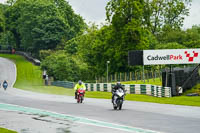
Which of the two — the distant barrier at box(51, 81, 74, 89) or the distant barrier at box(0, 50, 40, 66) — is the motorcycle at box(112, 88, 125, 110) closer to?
the distant barrier at box(51, 81, 74, 89)

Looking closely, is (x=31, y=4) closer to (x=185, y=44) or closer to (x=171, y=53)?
(x=185, y=44)

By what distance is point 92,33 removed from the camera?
321ft

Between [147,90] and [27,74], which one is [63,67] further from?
[147,90]

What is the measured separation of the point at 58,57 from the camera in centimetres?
7812

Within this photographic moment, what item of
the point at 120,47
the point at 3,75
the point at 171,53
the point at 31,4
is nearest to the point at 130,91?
the point at 171,53

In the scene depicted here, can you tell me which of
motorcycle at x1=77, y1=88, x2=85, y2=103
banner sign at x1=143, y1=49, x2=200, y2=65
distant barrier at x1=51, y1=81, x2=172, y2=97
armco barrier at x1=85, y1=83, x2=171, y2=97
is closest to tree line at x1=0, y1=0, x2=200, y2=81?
distant barrier at x1=51, y1=81, x2=172, y2=97

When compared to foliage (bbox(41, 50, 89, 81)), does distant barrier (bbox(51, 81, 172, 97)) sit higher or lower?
lower

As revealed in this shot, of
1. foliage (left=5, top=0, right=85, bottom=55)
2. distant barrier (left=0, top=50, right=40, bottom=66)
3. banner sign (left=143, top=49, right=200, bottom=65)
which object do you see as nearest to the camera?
banner sign (left=143, top=49, right=200, bottom=65)

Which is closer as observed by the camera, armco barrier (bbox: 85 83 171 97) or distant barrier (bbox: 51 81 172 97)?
armco barrier (bbox: 85 83 171 97)

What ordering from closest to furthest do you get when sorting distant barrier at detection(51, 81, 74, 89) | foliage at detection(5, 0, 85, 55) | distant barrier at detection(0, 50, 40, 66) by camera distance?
distant barrier at detection(51, 81, 74, 89), distant barrier at detection(0, 50, 40, 66), foliage at detection(5, 0, 85, 55)

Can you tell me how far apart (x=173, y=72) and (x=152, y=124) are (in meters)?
22.7

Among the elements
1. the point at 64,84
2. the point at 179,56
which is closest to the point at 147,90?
the point at 179,56

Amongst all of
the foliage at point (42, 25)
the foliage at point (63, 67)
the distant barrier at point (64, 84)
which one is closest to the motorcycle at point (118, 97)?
the distant barrier at point (64, 84)

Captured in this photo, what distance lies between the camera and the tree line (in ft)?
240
